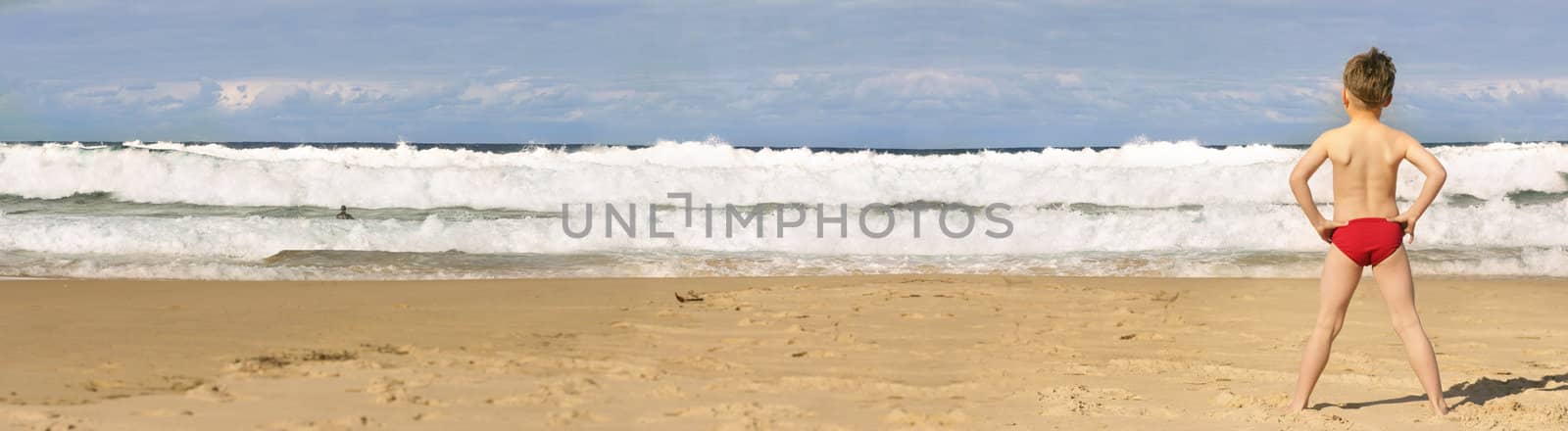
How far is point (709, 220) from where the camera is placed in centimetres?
1509

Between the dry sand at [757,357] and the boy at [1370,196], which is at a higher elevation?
the boy at [1370,196]

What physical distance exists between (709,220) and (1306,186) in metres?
11.1

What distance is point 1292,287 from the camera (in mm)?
9562

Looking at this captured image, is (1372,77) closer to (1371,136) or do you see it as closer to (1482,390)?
(1371,136)

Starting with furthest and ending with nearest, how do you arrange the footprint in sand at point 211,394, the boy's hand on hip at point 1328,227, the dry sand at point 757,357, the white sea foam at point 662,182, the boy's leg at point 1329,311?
1. the white sea foam at point 662,182
2. the footprint in sand at point 211,394
3. the dry sand at point 757,357
4. the boy's leg at point 1329,311
5. the boy's hand on hip at point 1328,227

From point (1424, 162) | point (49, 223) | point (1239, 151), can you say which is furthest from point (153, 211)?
point (1239, 151)

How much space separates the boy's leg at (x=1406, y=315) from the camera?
4.57m

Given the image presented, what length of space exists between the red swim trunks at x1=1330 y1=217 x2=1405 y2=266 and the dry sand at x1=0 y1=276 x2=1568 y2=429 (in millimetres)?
653

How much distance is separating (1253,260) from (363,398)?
9702 mm

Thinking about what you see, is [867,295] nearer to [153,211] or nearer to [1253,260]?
[1253,260]

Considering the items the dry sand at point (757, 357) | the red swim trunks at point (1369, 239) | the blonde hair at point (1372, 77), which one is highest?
the blonde hair at point (1372, 77)

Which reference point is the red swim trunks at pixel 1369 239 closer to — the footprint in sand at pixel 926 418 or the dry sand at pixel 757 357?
the dry sand at pixel 757 357

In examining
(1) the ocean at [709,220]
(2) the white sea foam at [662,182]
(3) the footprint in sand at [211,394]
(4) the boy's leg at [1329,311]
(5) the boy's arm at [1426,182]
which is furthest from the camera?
(2) the white sea foam at [662,182]

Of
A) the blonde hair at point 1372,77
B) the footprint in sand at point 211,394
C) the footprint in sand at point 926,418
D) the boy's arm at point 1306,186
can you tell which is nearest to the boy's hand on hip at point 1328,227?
the boy's arm at point 1306,186
